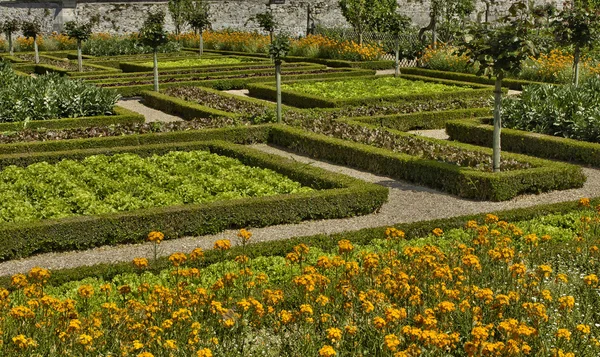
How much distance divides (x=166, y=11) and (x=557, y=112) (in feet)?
98.7

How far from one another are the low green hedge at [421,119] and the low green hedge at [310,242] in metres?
6.30

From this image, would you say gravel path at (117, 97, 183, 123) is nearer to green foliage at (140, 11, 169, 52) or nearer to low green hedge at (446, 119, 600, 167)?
green foliage at (140, 11, 169, 52)

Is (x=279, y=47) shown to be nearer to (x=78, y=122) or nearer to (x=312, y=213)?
(x=78, y=122)

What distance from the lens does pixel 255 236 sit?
964 centimetres

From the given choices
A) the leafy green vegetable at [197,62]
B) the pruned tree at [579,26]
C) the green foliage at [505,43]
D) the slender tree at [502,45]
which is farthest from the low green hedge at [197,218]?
the leafy green vegetable at [197,62]

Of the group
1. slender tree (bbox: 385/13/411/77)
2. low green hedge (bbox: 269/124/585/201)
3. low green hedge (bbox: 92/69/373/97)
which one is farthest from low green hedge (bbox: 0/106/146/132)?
slender tree (bbox: 385/13/411/77)

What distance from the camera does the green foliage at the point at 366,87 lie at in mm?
20094

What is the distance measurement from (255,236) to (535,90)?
25.9 ft

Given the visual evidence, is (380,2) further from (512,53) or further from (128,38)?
(512,53)

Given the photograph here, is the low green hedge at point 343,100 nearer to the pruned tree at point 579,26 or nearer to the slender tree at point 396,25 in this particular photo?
the slender tree at point 396,25

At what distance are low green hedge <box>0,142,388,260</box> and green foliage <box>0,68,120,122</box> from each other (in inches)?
274

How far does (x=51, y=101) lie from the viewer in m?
16.6

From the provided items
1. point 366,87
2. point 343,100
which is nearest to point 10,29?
point 366,87

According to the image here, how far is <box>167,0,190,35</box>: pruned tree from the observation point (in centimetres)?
3931
